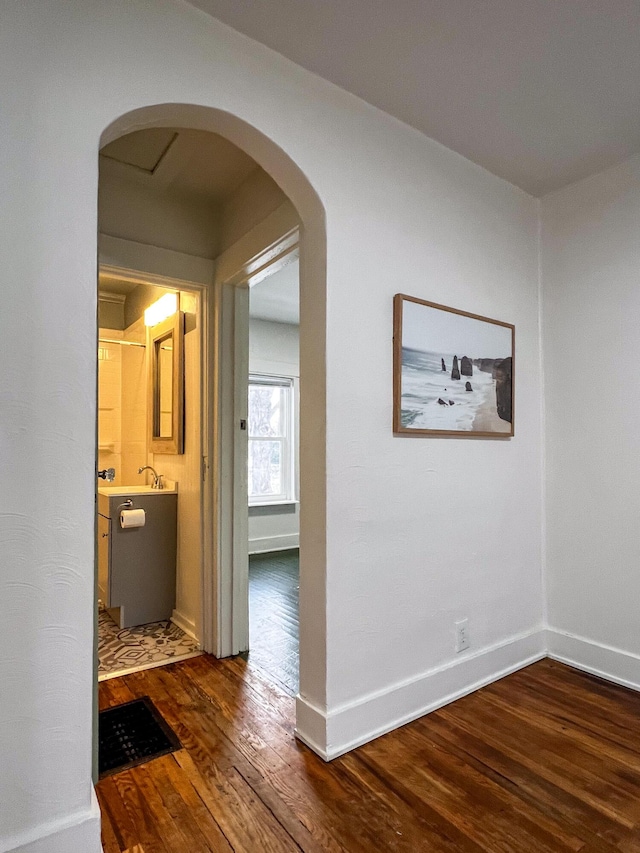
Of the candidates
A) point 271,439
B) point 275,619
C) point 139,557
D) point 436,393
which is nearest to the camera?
point 436,393

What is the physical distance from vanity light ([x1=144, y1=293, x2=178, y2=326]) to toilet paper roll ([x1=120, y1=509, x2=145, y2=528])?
126 centimetres

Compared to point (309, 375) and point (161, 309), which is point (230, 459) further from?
point (161, 309)

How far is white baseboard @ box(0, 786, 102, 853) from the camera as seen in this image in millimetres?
1218

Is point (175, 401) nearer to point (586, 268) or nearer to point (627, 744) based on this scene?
point (586, 268)

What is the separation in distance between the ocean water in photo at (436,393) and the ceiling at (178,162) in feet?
4.18

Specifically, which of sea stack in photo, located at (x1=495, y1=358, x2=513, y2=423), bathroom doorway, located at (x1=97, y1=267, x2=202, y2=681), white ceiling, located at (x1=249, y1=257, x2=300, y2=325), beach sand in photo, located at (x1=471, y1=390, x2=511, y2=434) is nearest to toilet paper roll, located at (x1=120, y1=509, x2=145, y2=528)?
bathroom doorway, located at (x1=97, y1=267, x2=202, y2=681)

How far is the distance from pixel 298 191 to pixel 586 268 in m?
1.58

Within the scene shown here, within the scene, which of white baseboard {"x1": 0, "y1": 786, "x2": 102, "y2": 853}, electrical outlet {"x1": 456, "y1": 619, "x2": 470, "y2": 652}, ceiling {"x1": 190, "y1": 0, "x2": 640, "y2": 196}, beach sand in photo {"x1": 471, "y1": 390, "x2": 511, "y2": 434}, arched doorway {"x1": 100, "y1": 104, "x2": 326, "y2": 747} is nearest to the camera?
white baseboard {"x1": 0, "y1": 786, "x2": 102, "y2": 853}

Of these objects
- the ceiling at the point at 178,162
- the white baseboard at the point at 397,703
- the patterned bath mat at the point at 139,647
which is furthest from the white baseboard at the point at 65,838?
the ceiling at the point at 178,162

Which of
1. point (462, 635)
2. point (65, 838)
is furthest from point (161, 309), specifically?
point (65, 838)

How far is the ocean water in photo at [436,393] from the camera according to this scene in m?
2.05

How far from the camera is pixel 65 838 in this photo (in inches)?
49.5

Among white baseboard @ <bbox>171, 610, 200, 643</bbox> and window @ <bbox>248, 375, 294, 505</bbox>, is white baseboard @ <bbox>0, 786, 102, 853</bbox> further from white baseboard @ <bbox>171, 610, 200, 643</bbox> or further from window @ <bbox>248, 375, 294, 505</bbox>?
window @ <bbox>248, 375, 294, 505</bbox>

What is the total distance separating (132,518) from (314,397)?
5.57 ft
